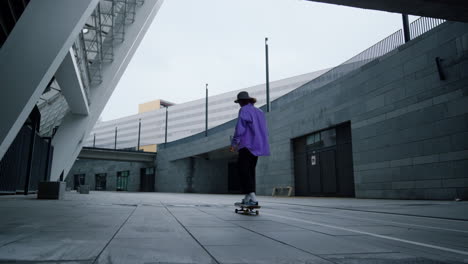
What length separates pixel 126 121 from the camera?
420 ft

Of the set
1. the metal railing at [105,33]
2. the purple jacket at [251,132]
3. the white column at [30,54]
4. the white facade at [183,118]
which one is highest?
the white facade at [183,118]

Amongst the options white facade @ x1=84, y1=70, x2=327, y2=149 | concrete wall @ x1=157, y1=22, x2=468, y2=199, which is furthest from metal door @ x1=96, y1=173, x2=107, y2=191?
concrete wall @ x1=157, y1=22, x2=468, y2=199

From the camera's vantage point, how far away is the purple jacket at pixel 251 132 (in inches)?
245

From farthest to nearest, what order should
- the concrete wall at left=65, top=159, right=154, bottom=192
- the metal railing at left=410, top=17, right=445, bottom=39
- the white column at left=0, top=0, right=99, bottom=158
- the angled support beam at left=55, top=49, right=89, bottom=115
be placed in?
1. the concrete wall at left=65, top=159, right=154, bottom=192
2. the angled support beam at left=55, top=49, right=89, bottom=115
3. the metal railing at left=410, top=17, right=445, bottom=39
4. the white column at left=0, top=0, right=99, bottom=158

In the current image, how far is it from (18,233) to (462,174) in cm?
1271

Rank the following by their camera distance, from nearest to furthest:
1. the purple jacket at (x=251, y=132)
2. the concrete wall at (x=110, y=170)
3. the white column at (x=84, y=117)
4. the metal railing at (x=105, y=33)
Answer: the purple jacket at (x=251, y=132) → the metal railing at (x=105, y=33) → the white column at (x=84, y=117) → the concrete wall at (x=110, y=170)

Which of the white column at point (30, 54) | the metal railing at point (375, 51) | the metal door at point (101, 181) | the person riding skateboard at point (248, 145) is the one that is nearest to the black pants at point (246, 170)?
the person riding skateboard at point (248, 145)

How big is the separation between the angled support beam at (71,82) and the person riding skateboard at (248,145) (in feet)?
34.0

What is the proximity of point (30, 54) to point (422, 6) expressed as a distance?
8914mm

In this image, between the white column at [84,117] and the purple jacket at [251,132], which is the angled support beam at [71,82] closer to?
the white column at [84,117]

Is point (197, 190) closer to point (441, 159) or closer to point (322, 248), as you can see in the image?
point (441, 159)

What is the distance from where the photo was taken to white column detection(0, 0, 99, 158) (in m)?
8.34

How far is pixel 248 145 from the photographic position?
20.4 feet

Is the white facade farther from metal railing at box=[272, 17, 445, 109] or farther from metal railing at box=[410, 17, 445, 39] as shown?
metal railing at box=[410, 17, 445, 39]
